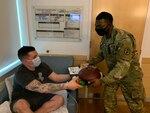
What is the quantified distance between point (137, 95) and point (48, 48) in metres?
1.41

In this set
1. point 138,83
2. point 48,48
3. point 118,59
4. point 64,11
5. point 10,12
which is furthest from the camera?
point 48,48

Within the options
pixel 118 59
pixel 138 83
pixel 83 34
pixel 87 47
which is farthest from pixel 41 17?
pixel 138 83

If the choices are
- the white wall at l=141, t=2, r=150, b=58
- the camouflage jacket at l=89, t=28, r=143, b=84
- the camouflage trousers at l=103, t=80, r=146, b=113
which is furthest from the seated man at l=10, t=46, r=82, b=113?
the white wall at l=141, t=2, r=150, b=58

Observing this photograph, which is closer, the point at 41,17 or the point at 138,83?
the point at 138,83

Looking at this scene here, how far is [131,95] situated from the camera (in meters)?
1.87

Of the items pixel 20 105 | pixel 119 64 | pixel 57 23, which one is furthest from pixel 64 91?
pixel 57 23

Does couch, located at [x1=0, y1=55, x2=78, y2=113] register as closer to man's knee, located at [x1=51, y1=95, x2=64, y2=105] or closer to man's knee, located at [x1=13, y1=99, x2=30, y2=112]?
man's knee, located at [x1=51, y1=95, x2=64, y2=105]

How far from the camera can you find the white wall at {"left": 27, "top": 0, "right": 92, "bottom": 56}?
7.35 ft

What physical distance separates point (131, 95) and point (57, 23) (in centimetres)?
138

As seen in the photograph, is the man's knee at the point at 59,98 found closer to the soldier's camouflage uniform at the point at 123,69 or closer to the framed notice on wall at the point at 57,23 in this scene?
the soldier's camouflage uniform at the point at 123,69

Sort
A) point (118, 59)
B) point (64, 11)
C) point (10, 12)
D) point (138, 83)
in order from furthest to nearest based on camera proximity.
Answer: point (64, 11), point (10, 12), point (138, 83), point (118, 59)

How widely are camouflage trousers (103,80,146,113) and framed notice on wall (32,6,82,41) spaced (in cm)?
89

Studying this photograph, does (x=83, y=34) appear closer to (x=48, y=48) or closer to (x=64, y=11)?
(x=64, y=11)

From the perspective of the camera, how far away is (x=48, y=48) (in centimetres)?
248
